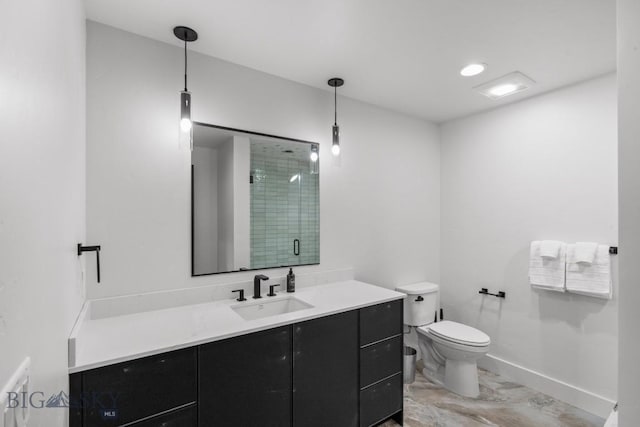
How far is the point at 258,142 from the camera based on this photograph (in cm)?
224

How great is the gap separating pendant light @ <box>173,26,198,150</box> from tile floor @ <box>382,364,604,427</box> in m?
2.44

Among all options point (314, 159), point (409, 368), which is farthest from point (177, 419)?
point (409, 368)

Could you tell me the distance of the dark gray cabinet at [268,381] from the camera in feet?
4.11

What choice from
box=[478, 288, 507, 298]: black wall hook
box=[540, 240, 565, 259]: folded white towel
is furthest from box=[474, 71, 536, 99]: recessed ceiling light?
box=[478, 288, 507, 298]: black wall hook

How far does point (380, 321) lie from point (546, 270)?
5.00 ft

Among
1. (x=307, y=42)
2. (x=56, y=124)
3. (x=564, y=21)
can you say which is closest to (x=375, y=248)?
(x=307, y=42)

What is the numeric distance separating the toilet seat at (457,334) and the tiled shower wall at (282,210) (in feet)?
4.13

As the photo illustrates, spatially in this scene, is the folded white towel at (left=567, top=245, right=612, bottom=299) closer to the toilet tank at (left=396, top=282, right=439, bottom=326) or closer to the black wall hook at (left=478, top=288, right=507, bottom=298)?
the black wall hook at (left=478, top=288, right=507, bottom=298)

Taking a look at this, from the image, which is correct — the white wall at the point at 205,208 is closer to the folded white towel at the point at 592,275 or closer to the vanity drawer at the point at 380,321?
the vanity drawer at the point at 380,321

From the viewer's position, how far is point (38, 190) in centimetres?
78

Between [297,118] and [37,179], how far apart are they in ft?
6.15

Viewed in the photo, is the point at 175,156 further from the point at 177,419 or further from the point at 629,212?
the point at 629,212

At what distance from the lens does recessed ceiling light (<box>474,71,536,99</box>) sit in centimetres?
232

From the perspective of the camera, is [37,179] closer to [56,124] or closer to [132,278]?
[56,124]
